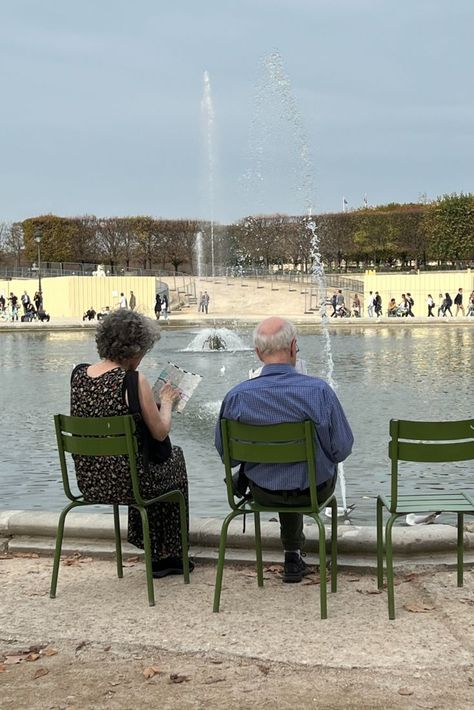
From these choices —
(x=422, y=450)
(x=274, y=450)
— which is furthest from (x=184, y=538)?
(x=422, y=450)

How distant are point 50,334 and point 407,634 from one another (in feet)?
105

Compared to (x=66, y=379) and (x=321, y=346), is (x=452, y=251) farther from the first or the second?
(x=66, y=379)

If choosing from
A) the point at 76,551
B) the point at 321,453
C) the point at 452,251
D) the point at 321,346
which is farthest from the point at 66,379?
the point at 452,251

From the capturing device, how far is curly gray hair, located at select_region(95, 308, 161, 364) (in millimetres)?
4566

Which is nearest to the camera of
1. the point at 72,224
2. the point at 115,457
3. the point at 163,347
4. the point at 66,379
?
the point at 115,457

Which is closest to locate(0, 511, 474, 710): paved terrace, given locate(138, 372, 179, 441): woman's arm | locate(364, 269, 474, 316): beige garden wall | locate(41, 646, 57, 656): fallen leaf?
locate(41, 646, 57, 656): fallen leaf

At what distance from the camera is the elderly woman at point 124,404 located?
14.8ft

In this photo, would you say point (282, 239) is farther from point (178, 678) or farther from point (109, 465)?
point (178, 678)

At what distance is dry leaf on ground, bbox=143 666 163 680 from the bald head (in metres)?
1.47

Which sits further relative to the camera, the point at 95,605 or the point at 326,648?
the point at 95,605

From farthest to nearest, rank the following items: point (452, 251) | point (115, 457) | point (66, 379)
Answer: point (452, 251), point (66, 379), point (115, 457)

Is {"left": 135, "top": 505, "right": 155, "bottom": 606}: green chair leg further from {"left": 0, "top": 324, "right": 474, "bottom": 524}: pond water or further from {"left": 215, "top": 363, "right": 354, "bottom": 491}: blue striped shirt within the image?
{"left": 0, "top": 324, "right": 474, "bottom": 524}: pond water

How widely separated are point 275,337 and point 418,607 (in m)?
1.32

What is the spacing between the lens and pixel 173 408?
4738mm
